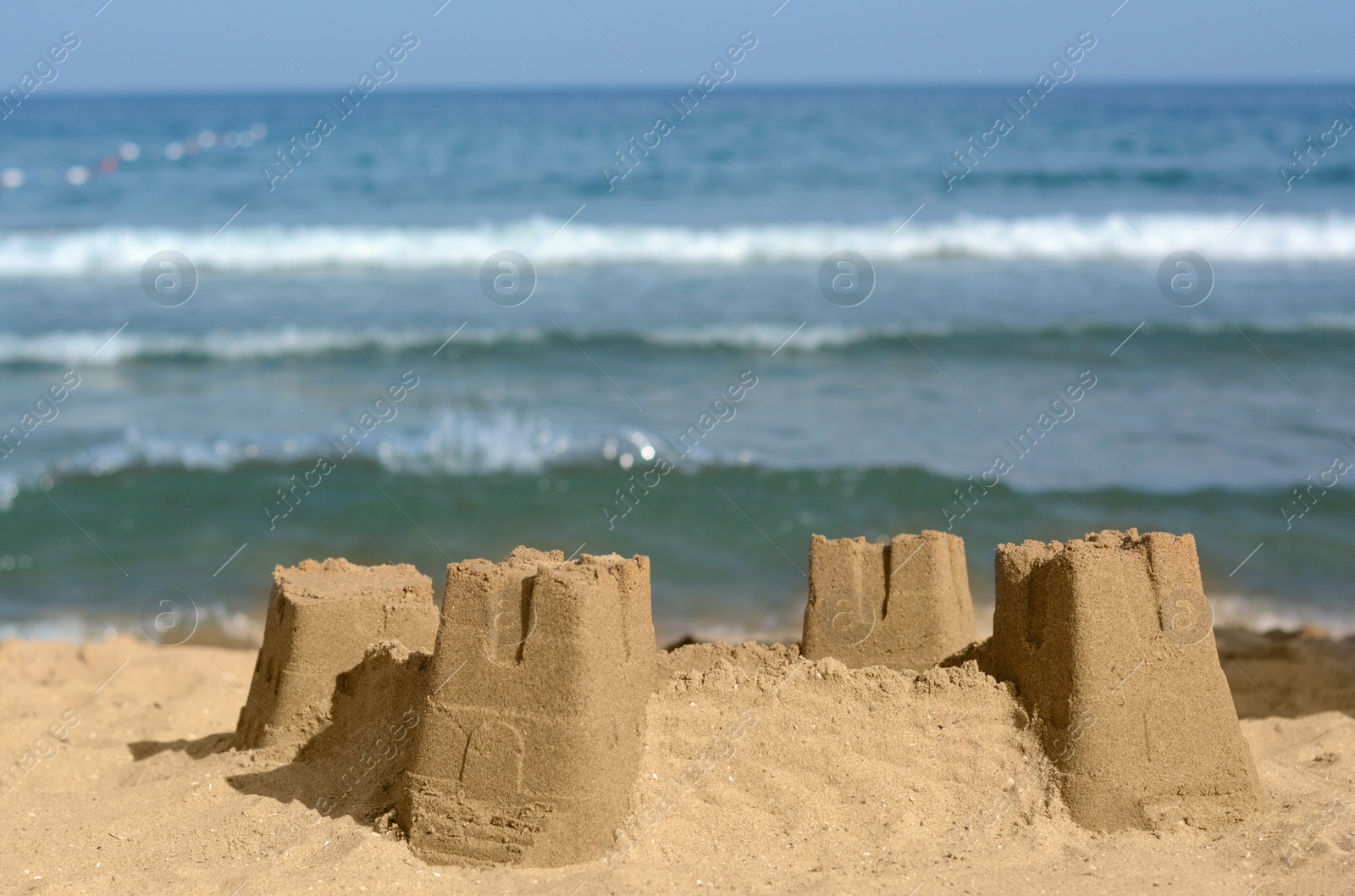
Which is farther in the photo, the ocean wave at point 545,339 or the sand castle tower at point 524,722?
the ocean wave at point 545,339

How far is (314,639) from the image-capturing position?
491 centimetres

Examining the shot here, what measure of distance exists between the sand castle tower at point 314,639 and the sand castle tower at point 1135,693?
2522 millimetres

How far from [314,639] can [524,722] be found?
140 centimetres

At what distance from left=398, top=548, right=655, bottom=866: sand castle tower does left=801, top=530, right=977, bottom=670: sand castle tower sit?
38.7 inches

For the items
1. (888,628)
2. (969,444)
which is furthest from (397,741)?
(969,444)

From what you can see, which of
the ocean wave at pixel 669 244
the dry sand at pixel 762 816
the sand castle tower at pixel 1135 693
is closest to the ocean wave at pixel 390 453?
the dry sand at pixel 762 816

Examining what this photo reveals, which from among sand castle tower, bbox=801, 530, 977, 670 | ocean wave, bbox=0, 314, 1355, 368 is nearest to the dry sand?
sand castle tower, bbox=801, 530, 977, 670

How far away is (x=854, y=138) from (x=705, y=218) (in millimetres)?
13169

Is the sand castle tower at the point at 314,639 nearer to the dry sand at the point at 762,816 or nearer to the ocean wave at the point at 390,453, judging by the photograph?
the dry sand at the point at 762,816

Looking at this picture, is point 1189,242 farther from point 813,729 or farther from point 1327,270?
point 813,729

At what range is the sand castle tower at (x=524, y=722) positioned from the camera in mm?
3896

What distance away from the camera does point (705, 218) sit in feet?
76.5

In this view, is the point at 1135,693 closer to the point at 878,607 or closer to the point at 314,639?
the point at 878,607

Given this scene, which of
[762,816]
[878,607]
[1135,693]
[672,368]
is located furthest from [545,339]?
[1135,693]
